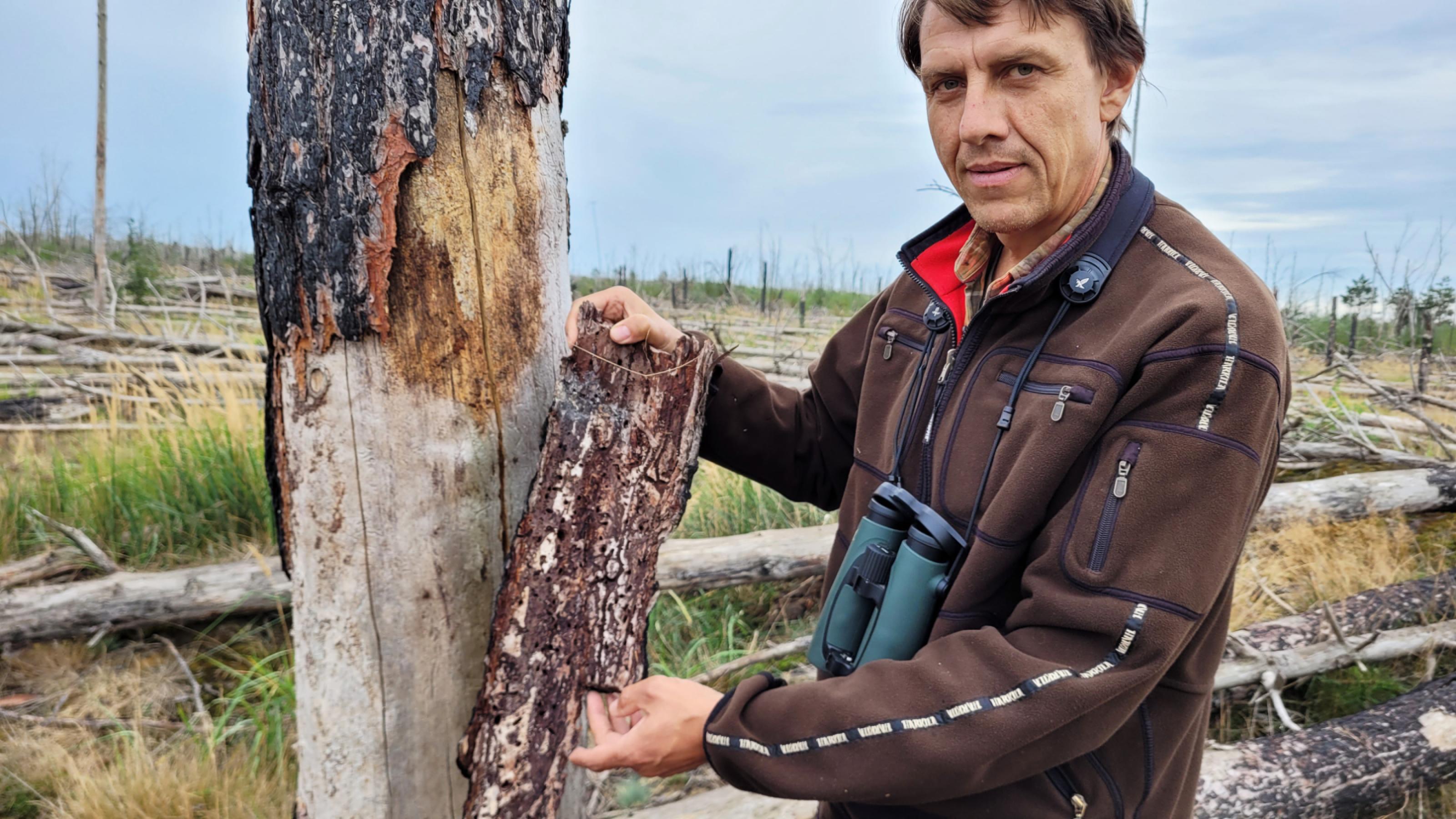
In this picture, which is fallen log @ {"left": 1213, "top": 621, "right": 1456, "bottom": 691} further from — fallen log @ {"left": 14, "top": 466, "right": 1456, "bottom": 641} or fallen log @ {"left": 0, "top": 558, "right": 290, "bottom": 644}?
fallen log @ {"left": 0, "top": 558, "right": 290, "bottom": 644}

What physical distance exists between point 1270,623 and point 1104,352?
3.68m

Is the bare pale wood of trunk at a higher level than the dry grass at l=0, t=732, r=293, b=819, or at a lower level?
higher

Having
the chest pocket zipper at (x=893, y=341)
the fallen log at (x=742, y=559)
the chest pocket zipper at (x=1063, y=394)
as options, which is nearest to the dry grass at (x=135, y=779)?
the fallen log at (x=742, y=559)

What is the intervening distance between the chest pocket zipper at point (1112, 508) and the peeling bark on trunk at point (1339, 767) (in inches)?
88.7

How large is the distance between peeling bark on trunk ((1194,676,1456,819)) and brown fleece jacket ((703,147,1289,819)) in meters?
1.69

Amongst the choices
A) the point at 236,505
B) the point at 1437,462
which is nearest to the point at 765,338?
the point at 1437,462

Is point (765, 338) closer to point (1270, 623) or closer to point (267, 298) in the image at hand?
point (1270, 623)

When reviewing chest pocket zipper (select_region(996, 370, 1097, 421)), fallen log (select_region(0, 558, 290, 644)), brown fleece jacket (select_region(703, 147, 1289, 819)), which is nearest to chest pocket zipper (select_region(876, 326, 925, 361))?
brown fleece jacket (select_region(703, 147, 1289, 819))

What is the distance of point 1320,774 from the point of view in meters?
3.32

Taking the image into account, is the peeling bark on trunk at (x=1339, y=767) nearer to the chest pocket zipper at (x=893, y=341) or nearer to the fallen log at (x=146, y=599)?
the chest pocket zipper at (x=893, y=341)

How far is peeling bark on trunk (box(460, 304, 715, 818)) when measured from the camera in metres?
1.75

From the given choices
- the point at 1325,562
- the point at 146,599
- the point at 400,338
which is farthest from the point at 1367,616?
the point at 146,599

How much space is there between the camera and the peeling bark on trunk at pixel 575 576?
1745mm

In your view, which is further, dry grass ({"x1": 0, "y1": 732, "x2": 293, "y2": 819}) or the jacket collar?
dry grass ({"x1": 0, "y1": 732, "x2": 293, "y2": 819})
